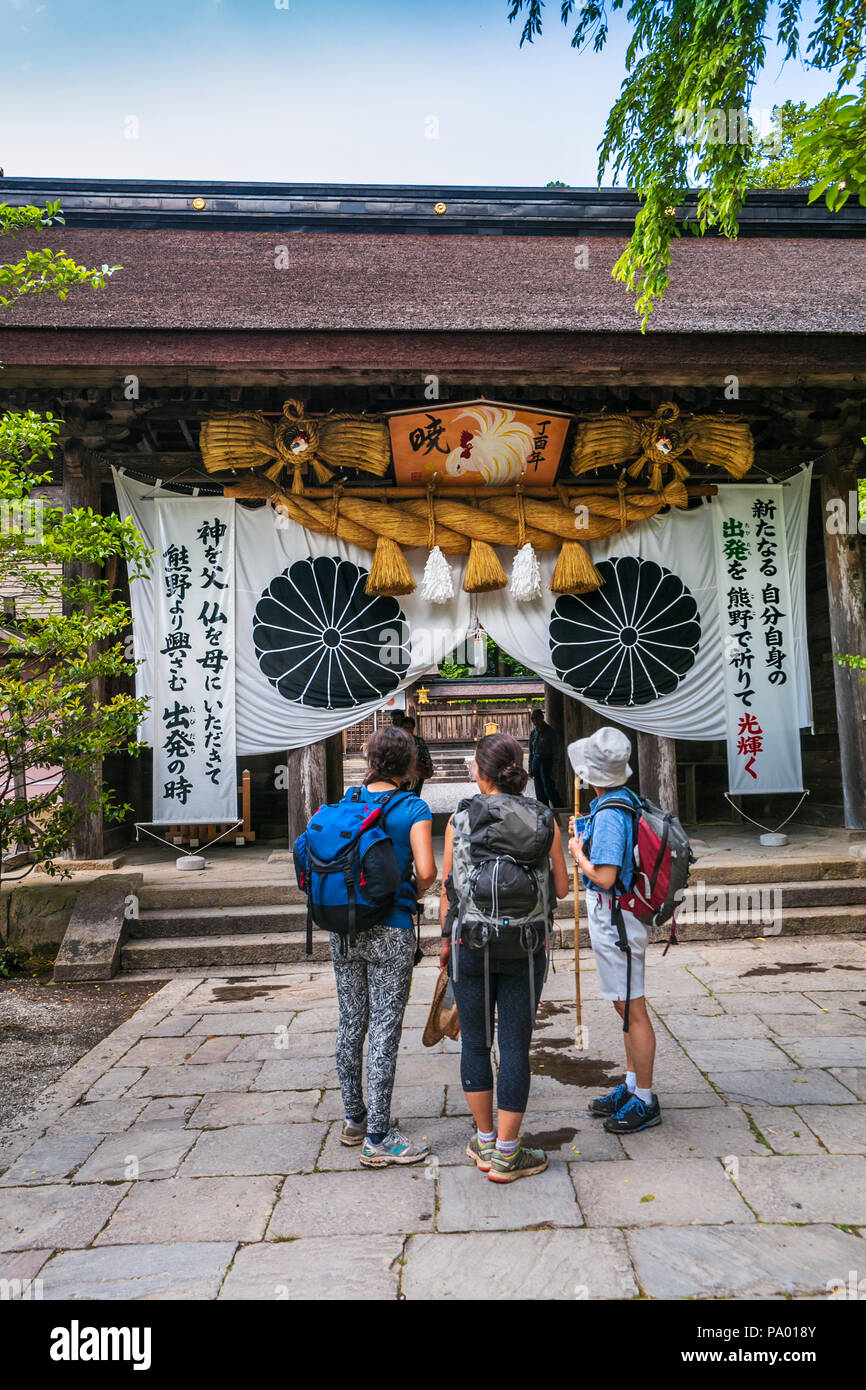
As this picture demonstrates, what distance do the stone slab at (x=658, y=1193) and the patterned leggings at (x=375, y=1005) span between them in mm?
796

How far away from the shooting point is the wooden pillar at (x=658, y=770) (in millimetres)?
7691

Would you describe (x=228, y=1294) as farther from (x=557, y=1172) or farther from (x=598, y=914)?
(x=598, y=914)

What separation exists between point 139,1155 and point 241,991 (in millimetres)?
2273

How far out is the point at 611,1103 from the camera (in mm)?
3637

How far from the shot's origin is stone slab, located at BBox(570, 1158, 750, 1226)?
2.82m

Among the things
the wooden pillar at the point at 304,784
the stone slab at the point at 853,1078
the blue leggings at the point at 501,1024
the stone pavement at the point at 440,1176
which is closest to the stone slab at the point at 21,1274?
the stone pavement at the point at 440,1176

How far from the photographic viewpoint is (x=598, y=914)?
345cm

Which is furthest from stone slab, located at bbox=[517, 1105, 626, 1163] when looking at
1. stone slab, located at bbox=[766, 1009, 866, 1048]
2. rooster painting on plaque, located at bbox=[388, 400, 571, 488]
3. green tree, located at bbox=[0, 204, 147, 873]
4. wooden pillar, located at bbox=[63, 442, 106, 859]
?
rooster painting on plaque, located at bbox=[388, 400, 571, 488]

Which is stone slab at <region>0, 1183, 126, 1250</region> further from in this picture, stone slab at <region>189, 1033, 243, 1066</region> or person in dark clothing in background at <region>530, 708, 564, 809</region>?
person in dark clothing in background at <region>530, 708, 564, 809</region>

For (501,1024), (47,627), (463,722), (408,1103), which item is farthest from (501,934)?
(463,722)

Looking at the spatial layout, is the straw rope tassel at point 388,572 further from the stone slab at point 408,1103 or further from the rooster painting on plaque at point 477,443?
the stone slab at point 408,1103

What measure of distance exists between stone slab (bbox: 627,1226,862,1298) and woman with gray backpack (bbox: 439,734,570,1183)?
0.61 metres
